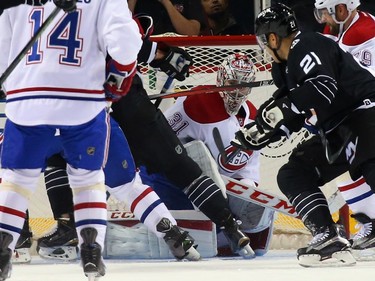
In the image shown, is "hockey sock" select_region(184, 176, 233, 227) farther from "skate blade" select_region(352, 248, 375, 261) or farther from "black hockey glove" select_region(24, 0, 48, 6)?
"black hockey glove" select_region(24, 0, 48, 6)

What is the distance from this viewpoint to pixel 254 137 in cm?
416

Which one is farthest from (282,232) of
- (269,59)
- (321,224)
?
(321,224)

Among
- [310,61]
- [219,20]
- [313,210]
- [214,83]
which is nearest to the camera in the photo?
[310,61]

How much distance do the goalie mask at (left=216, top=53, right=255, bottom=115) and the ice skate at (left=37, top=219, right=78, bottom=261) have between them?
943 mm

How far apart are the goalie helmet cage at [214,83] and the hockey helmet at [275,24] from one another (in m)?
1.00

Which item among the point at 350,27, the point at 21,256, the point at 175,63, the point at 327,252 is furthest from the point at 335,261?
the point at 350,27

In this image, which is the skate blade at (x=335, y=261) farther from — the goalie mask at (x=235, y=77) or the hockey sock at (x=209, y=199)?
the goalie mask at (x=235, y=77)

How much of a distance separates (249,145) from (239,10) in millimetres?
1953

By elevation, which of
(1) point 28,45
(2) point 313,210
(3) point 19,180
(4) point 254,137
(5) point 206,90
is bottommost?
(2) point 313,210

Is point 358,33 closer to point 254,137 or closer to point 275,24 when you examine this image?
point 275,24

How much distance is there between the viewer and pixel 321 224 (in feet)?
13.7

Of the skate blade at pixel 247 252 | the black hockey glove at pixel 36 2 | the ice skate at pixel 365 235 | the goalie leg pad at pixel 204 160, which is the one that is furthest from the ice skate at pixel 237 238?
the black hockey glove at pixel 36 2

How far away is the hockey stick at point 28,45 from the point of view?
10.6 ft

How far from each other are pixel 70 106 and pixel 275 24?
1.21 metres
